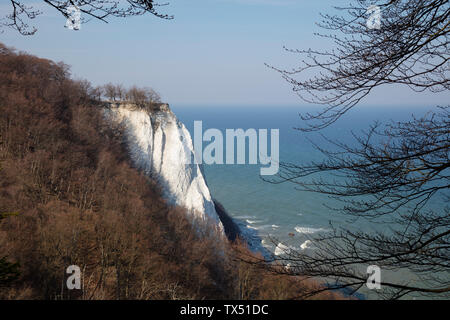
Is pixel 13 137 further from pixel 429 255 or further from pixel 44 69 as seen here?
pixel 429 255

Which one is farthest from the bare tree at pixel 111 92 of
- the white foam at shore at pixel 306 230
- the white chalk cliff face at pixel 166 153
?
the white foam at shore at pixel 306 230

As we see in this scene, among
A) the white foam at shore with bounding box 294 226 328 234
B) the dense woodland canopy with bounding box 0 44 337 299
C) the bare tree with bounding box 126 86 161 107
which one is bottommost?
the white foam at shore with bounding box 294 226 328 234

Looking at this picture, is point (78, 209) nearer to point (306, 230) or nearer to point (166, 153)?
point (166, 153)

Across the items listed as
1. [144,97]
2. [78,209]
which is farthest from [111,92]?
[78,209]

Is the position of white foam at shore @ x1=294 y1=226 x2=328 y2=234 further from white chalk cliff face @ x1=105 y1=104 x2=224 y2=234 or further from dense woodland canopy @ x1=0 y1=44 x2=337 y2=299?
Answer: dense woodland canopy @ x1=0 y1=44 x2=337 y2=299

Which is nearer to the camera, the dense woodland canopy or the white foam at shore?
the dense woodland canopy

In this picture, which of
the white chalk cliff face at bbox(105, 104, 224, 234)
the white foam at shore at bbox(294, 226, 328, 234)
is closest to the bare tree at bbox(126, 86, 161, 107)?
the white chalk cliff face at bbox(105, 104, 224, 234)

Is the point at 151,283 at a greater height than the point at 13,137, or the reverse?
the point at 13,137

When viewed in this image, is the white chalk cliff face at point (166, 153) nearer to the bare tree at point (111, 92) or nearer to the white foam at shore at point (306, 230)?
the bare tree at point (111, 92)
